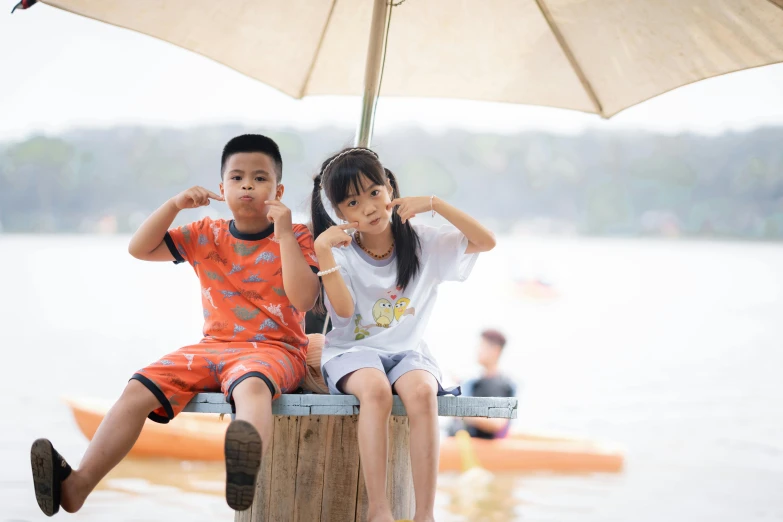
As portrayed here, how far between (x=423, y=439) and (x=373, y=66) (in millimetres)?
1260

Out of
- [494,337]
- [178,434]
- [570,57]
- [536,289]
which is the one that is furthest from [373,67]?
[536,289]

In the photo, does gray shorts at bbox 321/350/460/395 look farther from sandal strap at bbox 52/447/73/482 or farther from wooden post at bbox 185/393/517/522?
sandal strap at bbox 52/447/73/482

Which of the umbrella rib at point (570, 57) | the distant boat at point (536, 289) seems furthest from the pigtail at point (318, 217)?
the distant boat at point (536, 289)

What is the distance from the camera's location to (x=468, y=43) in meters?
2.53

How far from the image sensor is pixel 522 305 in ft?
55.8

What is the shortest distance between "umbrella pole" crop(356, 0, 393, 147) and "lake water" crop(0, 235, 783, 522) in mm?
3485

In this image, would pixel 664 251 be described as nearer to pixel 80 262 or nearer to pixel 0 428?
pixel 80 262

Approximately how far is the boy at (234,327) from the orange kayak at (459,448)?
4407 mm

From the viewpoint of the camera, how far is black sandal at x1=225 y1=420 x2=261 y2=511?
1417 millimetres

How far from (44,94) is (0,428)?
9594 millimetres

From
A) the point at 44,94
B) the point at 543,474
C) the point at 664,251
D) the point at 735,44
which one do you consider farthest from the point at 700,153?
the point at 735,44

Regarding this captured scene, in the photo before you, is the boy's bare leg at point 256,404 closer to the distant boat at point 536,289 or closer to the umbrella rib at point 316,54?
the umbrella rib at point 316,54

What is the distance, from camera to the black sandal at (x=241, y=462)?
1417mm

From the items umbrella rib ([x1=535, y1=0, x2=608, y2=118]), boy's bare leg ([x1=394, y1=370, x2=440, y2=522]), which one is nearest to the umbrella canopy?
umbrella rib ([x1=535, y1=0, x2=608, y2=118])
